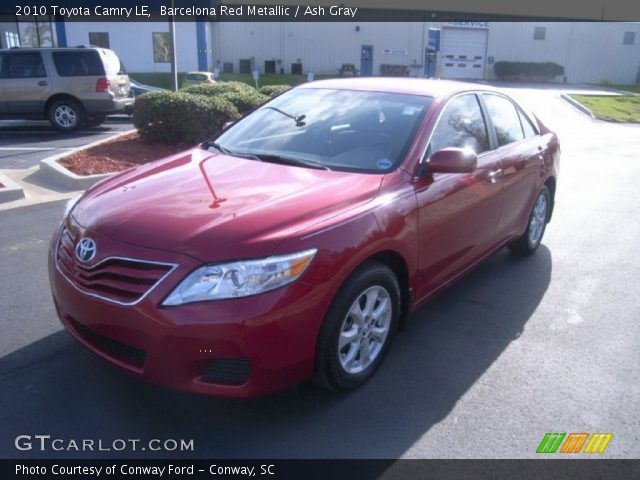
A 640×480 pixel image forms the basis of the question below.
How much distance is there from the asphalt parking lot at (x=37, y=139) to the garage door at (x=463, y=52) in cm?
3293

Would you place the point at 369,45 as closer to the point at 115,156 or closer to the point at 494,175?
the point at 115,156

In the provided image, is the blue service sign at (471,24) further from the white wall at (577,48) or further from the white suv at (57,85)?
the white suv at (57,85)

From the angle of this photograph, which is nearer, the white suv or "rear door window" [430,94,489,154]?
"rear door window" [430,94,489,154]

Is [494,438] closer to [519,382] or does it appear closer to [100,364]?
[519,382]

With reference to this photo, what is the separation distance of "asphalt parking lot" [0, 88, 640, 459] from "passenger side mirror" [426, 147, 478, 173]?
3.95 feet

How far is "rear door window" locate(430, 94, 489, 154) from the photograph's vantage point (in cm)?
401

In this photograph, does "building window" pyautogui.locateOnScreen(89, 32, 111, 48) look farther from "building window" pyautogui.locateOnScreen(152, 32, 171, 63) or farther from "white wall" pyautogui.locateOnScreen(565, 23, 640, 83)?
"white wall" pyautogui.locateOnScreen(565, 23, 640, 83)

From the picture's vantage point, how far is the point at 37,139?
1223 centimetres

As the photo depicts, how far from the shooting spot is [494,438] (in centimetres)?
302

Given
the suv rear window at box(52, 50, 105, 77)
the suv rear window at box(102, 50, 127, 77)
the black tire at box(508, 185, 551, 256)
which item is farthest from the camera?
the suv rear window at box(102, 50, 127, 77)

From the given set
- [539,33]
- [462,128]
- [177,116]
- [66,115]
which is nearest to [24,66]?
[66,115]

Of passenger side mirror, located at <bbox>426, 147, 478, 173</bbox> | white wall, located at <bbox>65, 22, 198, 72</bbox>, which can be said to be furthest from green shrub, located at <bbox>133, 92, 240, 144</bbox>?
white wall, located at <bbox>65, 22, 198, 72</bbox>

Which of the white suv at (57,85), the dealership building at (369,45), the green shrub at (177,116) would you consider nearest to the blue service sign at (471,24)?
the dealership building at (369,45)

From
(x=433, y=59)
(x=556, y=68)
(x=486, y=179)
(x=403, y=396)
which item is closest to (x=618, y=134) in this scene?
(x=486, y=179)
